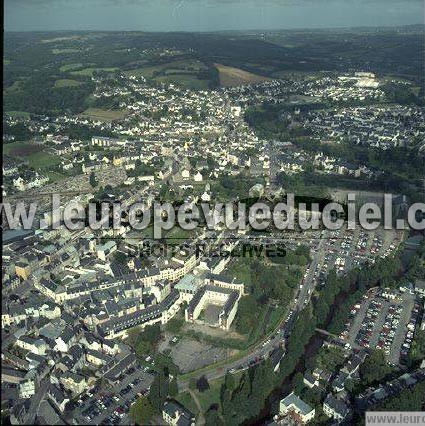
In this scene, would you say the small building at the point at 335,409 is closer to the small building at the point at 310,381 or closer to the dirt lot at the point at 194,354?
the small building at the point at 310,381

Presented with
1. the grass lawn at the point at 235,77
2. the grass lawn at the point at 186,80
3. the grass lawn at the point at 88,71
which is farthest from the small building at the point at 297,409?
the grass lawn at the point at 88,71

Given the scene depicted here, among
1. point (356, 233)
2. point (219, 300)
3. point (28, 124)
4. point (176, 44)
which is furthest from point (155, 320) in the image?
point (176, 44)

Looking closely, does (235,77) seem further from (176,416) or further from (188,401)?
(176,416)

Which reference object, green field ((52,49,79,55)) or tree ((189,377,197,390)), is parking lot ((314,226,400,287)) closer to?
tree ((189,377,197,390))

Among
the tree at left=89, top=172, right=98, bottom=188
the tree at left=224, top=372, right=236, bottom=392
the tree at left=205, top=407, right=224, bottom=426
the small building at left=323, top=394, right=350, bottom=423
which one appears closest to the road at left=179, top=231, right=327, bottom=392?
the tree at left=224, top=372, right=236, bottom=392

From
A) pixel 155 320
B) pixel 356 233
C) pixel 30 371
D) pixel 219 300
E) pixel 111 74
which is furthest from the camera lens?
pixel 111 74

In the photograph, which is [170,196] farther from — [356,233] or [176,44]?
[176,44]

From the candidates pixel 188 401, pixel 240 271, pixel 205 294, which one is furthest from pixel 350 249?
pixel 188 401
